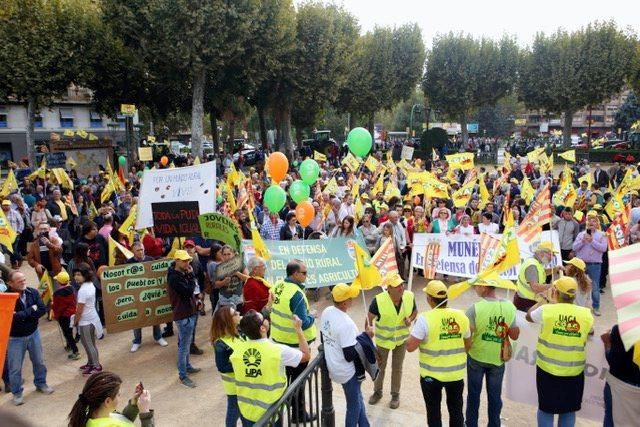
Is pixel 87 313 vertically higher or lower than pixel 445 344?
lower

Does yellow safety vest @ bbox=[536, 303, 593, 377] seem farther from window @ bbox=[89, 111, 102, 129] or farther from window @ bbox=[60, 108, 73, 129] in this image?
window @ bbox=[89, 111, 102, 129]

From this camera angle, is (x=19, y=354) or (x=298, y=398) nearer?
(x=298, y=398)

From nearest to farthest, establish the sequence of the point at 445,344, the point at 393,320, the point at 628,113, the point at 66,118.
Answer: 1. the point at 445,344
2. the point at 393,320
3. the point at 66,118
4. the point at 628,113

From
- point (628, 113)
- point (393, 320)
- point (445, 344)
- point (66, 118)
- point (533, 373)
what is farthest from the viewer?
point (628, 113)

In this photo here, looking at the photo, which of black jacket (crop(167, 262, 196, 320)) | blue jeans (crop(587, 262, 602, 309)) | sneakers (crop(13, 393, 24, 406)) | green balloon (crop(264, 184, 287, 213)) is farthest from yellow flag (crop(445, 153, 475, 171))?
sneakers (crop(13, 393, 24, 406))

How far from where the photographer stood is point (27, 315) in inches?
245

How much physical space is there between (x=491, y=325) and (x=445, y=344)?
1.85 feet

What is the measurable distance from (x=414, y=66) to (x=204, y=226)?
3547cm

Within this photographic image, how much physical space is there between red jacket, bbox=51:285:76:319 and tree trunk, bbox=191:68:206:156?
837 inches

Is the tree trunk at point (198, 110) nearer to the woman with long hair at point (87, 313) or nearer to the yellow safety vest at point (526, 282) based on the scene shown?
the woman with long hair at point (87, 313)

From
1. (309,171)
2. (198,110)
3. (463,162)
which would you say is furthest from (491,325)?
(198,110)

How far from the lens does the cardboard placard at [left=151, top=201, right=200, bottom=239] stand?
28.4 ft

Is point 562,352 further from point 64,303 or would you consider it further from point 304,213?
point 304,213

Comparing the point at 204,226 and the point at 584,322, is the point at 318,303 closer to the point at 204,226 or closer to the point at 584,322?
the point at 204,226
